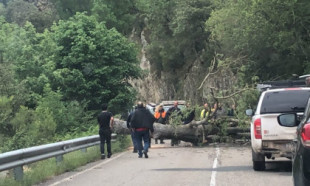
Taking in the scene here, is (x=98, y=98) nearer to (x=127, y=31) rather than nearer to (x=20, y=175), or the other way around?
(x=20, y=175)

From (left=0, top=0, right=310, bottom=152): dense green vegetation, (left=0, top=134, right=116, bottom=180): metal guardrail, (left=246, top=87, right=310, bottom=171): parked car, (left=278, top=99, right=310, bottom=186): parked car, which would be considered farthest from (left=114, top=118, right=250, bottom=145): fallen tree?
(left=278, top=99, right=310, bottom=186): parked car

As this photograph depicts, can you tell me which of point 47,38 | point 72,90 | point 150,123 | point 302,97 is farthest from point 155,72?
point 302,97

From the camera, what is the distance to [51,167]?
13.5 meters

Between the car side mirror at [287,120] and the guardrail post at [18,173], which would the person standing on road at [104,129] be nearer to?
the guardrail post at [18,173]

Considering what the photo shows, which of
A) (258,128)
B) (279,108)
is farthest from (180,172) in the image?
(279,108)

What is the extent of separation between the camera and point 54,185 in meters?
11.4

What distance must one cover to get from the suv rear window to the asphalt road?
5.27ft

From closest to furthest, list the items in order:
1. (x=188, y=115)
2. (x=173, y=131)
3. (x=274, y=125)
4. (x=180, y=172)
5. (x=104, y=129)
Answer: (x=274, y=125), (x=180, y=172), (x=104, y=129), (x=173, y=131), (x=188, y=115)

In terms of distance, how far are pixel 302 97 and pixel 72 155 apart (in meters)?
7.35

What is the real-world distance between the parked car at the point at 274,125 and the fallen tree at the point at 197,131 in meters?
7.95

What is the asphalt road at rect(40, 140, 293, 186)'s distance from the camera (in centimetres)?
1134

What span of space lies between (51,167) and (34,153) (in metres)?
1.42

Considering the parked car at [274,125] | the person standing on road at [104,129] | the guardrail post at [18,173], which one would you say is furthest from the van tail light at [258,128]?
the person standing on road at [104,129]

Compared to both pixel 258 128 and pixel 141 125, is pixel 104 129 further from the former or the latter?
pixel 258 128
